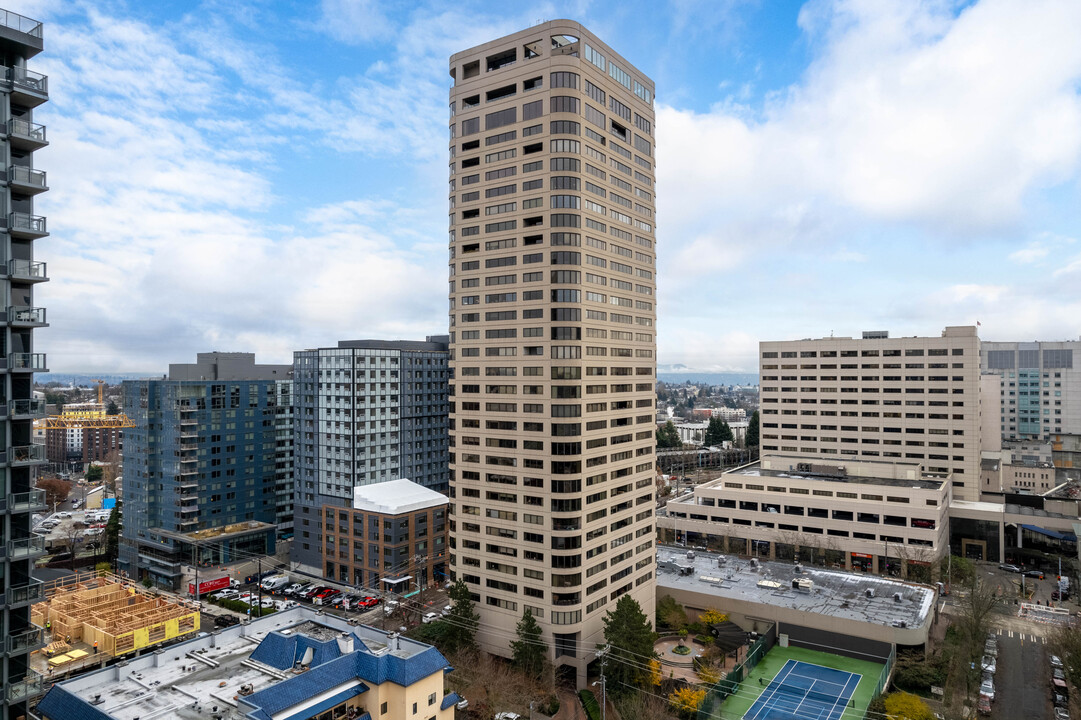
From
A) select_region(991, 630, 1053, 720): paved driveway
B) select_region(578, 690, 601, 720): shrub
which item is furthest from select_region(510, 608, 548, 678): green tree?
select_region(991, 630, 1053, 720): paved driveway

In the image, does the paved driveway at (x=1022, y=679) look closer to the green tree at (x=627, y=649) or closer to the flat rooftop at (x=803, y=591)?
the flat rooftop at (x=803, y=591)

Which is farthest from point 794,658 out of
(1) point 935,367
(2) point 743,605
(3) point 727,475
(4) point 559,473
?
(1) point 935,367

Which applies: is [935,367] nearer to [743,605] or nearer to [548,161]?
[743,605]

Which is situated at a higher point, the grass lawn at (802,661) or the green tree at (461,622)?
the green tree at (461,622)

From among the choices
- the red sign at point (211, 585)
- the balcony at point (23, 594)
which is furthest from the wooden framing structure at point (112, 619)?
the balcony at point (23, 594)

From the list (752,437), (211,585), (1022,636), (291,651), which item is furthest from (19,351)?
(752,437)

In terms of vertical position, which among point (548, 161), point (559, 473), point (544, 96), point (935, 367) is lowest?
point (559, 473)
